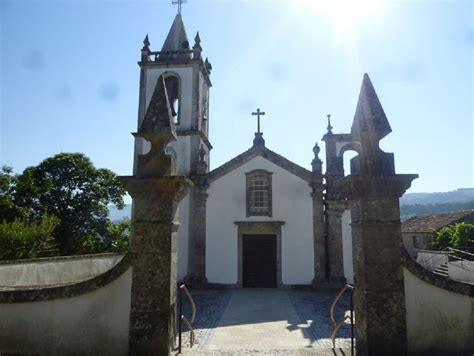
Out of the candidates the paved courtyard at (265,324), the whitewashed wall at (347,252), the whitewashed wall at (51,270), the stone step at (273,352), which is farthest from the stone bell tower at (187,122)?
the stone step at (273,352)

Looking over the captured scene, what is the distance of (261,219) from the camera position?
670 inches

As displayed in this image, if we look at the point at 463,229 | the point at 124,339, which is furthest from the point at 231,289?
the point at 463,229

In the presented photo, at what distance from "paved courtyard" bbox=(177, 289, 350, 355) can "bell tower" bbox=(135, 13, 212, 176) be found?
707 centimetres

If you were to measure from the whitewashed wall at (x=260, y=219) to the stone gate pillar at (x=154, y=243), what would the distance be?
1128cm

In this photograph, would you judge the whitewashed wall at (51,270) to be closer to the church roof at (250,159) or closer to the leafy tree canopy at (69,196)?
the church roof at (250,159)

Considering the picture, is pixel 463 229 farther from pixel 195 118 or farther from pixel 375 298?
pixel 375 298

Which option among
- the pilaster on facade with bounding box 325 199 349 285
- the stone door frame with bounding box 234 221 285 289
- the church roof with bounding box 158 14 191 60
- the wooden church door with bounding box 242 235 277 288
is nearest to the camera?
the pilaster on facade with bounding box 325 199 349 285

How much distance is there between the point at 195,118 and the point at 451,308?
1497cm

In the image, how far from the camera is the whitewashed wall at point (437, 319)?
519 centimetres

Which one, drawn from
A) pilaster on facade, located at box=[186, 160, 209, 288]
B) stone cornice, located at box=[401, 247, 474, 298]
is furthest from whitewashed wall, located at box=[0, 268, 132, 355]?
pilaster on facade, located at box=[186, 160, 209, 288]

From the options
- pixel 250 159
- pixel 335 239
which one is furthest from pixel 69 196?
pixel 335 239

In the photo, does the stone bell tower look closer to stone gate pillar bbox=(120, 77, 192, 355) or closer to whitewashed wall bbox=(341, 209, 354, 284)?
whitewashed wall bbox=(341, 209, 354, 284)

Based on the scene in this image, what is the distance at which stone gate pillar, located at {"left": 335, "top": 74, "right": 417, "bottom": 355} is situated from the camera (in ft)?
16.9

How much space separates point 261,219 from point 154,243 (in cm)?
1197
